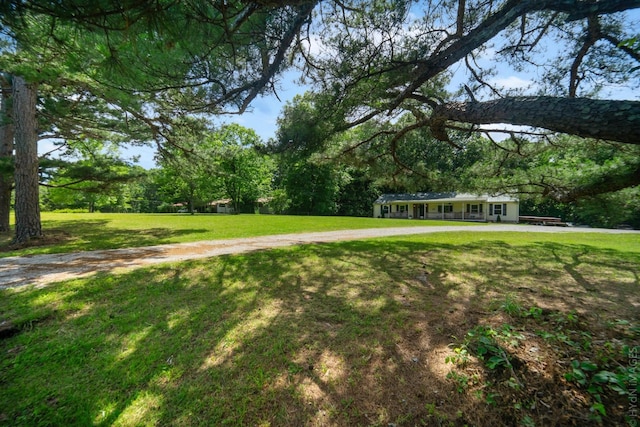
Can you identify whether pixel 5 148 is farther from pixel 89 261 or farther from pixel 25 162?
pixel 89 261

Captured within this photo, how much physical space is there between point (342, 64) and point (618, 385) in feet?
15.6

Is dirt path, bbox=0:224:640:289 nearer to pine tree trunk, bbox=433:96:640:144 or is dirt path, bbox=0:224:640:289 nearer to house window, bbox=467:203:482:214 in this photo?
pine tree trunk, bbox=433:96:640:144

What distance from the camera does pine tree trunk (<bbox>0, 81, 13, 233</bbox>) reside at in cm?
724

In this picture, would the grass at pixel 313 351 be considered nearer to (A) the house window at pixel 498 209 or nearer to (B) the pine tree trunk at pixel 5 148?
(B) the pine tree trunk at pixel 5 148

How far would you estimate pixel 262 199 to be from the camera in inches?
1513

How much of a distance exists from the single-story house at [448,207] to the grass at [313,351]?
989 inches

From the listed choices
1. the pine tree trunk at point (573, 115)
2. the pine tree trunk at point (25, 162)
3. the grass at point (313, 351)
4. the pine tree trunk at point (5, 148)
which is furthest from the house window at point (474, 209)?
the pine tree trunk at point (5, 148)

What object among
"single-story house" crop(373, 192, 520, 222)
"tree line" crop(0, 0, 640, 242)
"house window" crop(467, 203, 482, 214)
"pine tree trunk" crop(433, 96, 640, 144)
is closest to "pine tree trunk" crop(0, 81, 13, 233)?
"tree line" crop(0, 0, 640, 242)

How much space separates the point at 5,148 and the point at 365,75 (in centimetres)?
1203

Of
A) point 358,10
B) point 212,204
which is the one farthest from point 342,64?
point 212,204

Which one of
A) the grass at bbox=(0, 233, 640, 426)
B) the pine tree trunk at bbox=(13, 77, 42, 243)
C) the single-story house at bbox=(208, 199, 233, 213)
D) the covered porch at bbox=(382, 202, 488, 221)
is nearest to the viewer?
the grass at bbox=(0, 233, 640, 426)

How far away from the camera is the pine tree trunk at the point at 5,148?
7.24 metres

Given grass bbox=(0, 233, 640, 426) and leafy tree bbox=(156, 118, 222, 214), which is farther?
leafy tree bbox=(156, 118, 222, 214)

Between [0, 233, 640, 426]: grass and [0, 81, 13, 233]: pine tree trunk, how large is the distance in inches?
280
